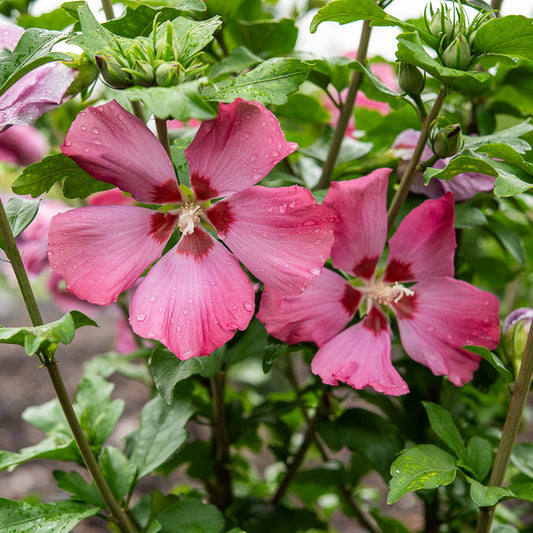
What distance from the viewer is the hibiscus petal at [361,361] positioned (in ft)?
1.96

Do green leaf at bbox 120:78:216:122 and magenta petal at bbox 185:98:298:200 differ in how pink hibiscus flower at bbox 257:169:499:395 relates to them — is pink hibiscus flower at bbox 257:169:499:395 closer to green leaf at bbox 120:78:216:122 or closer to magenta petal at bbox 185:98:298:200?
magenta petal at bbox 185:98:298:200

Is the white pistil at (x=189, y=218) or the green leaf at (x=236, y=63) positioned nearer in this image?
the white pistil at (x=189, y=218)

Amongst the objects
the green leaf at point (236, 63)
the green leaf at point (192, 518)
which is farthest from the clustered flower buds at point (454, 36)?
the green leaf at point (192, 518)

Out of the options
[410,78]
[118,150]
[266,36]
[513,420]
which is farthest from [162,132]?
[513,420]

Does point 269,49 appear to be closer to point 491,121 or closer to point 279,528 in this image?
point 491,121

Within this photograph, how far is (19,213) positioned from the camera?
2.06ft

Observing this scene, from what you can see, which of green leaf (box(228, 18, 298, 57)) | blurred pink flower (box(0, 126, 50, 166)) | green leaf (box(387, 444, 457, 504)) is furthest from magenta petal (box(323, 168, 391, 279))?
blurred pink flower (box(0, 126, 50, 166))

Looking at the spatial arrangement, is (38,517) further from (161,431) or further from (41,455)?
(161,431)

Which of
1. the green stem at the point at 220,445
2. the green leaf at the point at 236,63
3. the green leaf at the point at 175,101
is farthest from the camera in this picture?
the green stem at the point at 220,445

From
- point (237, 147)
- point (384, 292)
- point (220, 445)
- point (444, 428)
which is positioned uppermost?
point (237, 147)

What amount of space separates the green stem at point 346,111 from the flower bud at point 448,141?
0.21 m

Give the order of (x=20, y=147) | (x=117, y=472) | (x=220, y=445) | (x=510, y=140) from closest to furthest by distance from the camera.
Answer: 1. (x=510, y=140)
2. (x=117, y=472)
3. (x=220, y=445)
4. (x=20, y=147)

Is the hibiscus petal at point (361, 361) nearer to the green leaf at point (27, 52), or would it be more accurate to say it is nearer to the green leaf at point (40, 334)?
the green leaf at point (40, 334)

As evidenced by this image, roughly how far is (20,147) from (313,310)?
2.67 feet
